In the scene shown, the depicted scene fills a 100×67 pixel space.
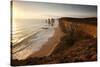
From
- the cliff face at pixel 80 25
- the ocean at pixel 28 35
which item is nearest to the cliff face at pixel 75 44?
the cliff face at pixel 80 25

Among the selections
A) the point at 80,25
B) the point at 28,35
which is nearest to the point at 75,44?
the point at 80,25

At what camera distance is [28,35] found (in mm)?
2012

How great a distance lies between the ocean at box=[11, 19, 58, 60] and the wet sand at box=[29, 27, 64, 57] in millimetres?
34

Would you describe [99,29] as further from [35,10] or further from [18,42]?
[18,42]

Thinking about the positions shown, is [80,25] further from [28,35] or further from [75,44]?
[28,35]

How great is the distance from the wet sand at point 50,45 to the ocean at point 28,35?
0.11ft

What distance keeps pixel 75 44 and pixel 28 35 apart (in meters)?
0.57

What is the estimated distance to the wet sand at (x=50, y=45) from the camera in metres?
2.04

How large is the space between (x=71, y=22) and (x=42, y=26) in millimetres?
360

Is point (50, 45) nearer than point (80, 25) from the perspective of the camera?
Yes

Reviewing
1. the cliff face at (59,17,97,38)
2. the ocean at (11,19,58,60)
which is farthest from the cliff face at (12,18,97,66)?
the ocean at (11,19,58,60)

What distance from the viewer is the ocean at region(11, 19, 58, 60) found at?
1.96 metres

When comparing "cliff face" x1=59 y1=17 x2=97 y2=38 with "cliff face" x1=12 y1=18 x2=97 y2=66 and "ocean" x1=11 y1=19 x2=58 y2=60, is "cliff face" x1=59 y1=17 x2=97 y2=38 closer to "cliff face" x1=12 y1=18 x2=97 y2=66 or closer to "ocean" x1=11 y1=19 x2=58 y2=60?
"cliff face" x1=12 y1=18 x2=97 y2=66

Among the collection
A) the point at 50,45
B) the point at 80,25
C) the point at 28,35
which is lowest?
the point at 50,45
